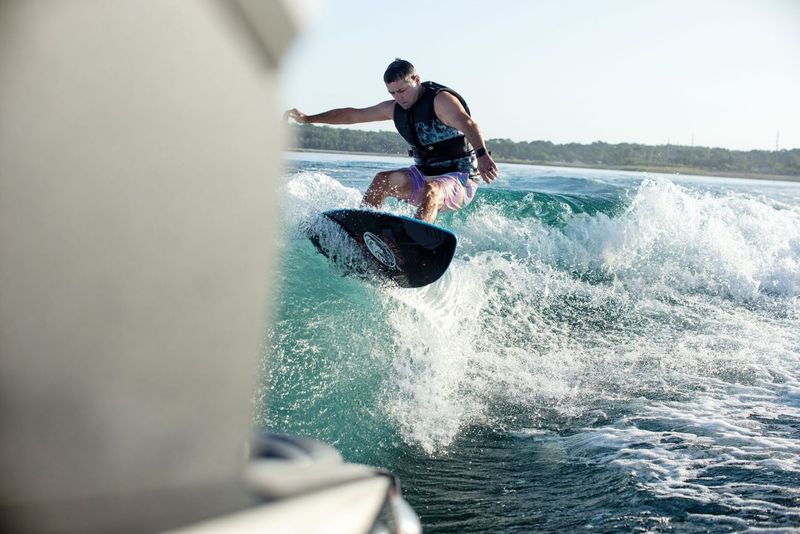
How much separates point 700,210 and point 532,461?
979 centimetres

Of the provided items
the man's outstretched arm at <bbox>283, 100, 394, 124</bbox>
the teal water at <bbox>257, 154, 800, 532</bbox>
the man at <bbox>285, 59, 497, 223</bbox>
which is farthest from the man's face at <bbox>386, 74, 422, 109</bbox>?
the teal water at <bbox>257, 154, 800, 532</bbox>

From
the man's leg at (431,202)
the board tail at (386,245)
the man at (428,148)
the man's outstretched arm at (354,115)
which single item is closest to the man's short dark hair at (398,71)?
the man at (428,148)

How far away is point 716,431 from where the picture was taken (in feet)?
14.4

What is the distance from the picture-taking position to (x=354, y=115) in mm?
6938

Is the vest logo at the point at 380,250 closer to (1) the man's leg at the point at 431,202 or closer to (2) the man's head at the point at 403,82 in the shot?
(1) the man's leg at the point at 431,202

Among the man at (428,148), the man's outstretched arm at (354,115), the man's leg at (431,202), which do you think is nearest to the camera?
the man's leg at (431,202)

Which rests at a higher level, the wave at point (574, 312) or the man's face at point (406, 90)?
the man's face at point (406, 90)

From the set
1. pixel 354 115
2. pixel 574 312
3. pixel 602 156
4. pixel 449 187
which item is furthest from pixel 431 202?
pixel 602 156

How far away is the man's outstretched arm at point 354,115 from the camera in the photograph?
664cm

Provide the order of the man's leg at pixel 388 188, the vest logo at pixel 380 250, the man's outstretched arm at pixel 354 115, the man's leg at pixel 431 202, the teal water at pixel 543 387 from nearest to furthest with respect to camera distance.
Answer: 1. the teal water at pixel 543 387
2. the vest logo at pixel 380 250
3. the man's leg at pixel 431 202
4. the man's leg at pixel 388 188
5. the man's outstretched arm at pixel 354 115

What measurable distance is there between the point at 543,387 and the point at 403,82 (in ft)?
8.24

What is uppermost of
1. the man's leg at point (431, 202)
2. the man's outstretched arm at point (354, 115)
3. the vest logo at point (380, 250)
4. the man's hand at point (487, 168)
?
the man's outstretched arm at point (354, 115)

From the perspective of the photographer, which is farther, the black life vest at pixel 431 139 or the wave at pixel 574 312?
the black life vest at pixel 431 139

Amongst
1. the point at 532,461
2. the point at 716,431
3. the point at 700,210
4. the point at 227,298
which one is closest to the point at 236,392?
the point at 227,298
